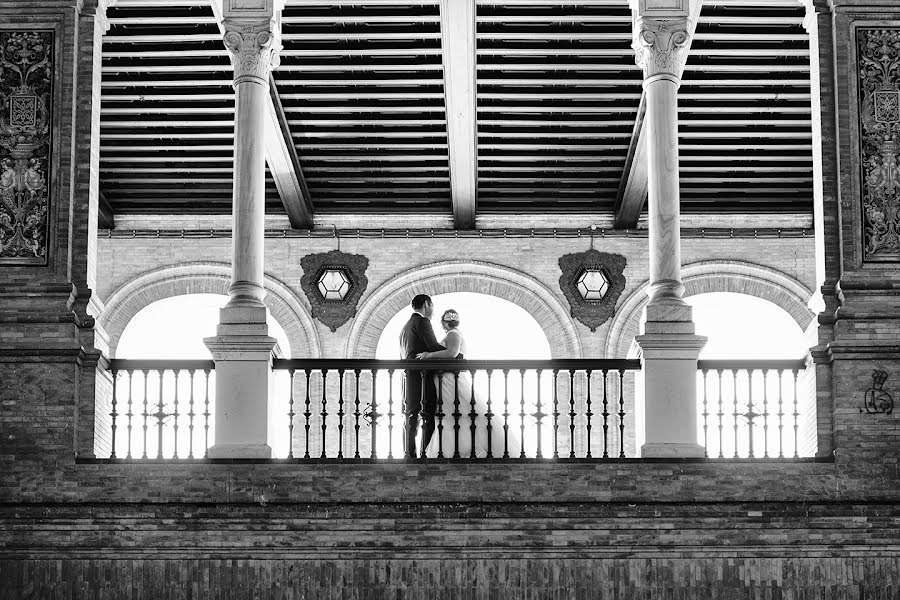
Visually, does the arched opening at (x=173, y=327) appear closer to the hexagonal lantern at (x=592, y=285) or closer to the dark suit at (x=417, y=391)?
the hexagonal lantern at (x=592, y=285)

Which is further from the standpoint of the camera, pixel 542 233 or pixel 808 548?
pixel 542 233

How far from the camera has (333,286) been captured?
19906mm

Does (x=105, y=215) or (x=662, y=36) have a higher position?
(x=662, y=36)

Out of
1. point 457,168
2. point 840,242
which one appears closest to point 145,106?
point 457,168

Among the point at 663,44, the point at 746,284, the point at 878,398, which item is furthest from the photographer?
the point at 746,284

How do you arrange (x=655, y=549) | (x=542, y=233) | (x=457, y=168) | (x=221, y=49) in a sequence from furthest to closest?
(x=542, y=233), (x=457, y=168), (x=221, y=49), (x=655, y=549)

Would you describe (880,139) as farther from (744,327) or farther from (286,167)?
(744,327)

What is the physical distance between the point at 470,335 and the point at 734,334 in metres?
3.31

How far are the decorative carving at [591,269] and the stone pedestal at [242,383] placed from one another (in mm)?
8247

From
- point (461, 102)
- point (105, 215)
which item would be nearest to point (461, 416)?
point (461, 102)

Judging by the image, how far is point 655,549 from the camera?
11.5 meters

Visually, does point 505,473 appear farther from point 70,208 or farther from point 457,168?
point 457,168

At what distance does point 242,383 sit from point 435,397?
4.68 feet

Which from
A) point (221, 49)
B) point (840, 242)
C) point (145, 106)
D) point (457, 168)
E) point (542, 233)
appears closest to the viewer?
point (840, 242)
